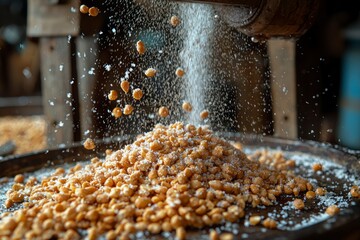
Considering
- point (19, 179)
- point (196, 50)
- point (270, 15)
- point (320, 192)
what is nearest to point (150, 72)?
point (196, 50)

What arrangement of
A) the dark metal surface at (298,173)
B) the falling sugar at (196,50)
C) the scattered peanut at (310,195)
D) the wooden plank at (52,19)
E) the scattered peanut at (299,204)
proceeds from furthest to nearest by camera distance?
the wooden plank at (52,19), the falling sugar at (196,50), the scattered peanut at (310,195), the scattered peanut at (299,204), the dark metal surface at (298,173)

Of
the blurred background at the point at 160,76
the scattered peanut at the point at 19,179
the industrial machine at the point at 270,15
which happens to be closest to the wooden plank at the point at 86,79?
the blurred background at the point at 160,76

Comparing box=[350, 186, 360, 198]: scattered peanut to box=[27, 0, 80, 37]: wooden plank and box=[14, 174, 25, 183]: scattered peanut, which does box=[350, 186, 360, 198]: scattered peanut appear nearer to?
box=[14, 174, 25, 183]: scattered peanut

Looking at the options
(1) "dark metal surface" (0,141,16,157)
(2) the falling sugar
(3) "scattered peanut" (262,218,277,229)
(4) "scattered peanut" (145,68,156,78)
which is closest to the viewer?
(3) "scattered peanut" (262,218,277,229)

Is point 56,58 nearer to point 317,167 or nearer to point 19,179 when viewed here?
point 19,179


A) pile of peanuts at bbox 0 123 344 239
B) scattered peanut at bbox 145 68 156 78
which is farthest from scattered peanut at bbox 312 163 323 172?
scattered peanut at bbox 145 68 156 78

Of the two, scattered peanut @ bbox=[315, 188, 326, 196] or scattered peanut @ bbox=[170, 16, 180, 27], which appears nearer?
scattered peanut @ bbox=[315, 188, 326, 196]

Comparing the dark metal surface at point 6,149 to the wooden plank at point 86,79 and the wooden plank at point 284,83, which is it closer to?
the wooden plank at point 86,79
